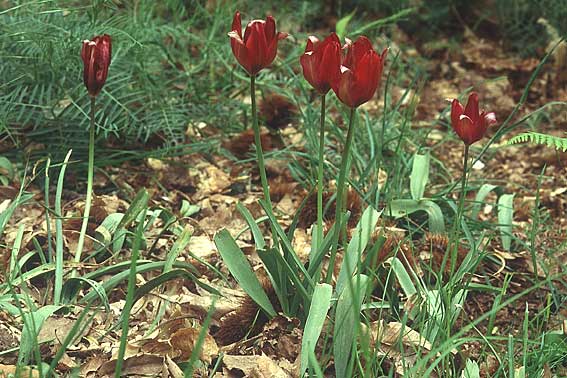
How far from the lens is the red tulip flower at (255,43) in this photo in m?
1.92

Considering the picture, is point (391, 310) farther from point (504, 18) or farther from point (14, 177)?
point (504, 18)

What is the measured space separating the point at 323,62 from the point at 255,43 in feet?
0.57

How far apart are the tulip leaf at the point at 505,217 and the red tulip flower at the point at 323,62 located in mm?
1151

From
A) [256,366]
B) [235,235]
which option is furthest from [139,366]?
[235,235]

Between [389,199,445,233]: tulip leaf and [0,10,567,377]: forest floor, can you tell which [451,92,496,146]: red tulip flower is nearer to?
[0,10,567,377]: forest floor

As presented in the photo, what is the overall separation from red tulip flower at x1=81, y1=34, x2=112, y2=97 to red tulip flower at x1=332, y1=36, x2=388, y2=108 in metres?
0.72

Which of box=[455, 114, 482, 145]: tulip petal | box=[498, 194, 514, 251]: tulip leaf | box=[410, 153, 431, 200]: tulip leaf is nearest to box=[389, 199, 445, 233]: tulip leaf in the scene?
box=[410, 153, 431, 200]: tulip leaf

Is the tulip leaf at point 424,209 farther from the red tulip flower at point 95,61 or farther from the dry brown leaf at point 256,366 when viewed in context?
the red tulip flower at point 95,61

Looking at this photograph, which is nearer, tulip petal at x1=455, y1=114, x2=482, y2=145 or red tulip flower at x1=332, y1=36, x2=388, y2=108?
red tulip flower at x1=332, y1=36, x2=388, y2=108

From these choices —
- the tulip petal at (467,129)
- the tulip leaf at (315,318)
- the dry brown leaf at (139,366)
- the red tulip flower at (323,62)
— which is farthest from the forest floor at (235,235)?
the red tulip flower at (323,62)

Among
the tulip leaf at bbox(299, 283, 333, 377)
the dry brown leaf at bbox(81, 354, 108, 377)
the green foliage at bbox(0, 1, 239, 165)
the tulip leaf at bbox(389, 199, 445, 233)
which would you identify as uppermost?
the green foliage at bbox(0, 1, 239, 165)

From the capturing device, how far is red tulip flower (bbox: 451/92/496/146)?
83.4 inches

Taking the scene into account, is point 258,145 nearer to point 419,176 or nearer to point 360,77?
point 360,77

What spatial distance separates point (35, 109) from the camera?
10.1 feet
